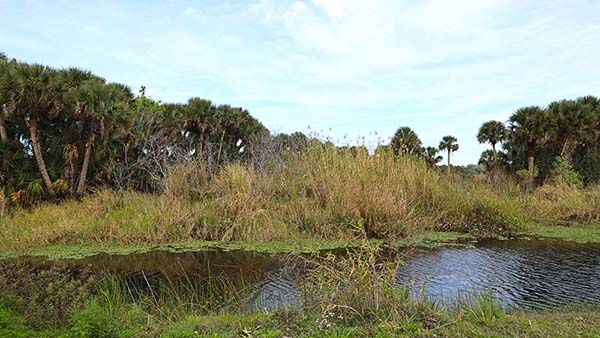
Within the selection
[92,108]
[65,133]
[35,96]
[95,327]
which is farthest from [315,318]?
[65,133]

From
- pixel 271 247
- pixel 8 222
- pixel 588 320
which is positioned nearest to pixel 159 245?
pixel 271 247

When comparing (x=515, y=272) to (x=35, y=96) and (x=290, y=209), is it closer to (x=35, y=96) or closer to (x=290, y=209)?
(x=290, y=209)

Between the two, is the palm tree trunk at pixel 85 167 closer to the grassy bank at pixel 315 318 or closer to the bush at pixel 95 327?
the grassy bank at pixel 315 318

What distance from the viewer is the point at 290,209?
1099cm

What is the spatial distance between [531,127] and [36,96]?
22.7m

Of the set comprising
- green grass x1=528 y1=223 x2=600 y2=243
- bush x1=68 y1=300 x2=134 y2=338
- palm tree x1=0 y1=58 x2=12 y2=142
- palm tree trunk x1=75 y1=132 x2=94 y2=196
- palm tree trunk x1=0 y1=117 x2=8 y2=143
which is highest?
palm tree x1=0 y1=58 x2=12 y2=142

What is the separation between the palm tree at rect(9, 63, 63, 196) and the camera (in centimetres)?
1277

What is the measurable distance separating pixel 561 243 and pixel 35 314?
1045 cm

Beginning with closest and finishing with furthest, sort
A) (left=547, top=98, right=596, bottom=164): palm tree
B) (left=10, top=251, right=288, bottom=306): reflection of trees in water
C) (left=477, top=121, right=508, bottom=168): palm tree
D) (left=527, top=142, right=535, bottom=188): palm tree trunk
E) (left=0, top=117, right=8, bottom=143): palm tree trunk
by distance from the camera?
(left=10, top=251, right=288, bottom=306): reflection of trees in water → (left=0, top=117, right=8, bottom=143): palm tree trunk → (left=547, top=98, right=596, bottom=164): palm tree → (left=527, top=142, right=535, bottom=188): palm tree trunk → (left=477, top=121, right=508, bottom=168): palm tree

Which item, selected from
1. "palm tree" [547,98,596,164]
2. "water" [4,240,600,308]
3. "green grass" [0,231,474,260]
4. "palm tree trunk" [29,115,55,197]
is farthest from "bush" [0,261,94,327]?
"palm tree" [547,98,596,164]

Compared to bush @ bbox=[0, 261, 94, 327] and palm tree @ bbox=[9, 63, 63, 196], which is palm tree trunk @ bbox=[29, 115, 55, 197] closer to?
palm tree @ bbox=[9, 63, 63, 196]

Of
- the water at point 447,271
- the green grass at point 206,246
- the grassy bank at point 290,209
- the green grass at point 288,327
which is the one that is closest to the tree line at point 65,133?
the grassy bank at point 290,209

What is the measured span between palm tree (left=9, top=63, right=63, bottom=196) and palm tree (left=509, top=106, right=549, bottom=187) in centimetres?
2159

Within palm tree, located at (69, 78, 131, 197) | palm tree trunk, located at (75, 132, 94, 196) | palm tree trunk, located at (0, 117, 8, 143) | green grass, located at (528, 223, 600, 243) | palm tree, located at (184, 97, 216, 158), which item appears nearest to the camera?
green grass, located at (528, 223, 600, 243)
